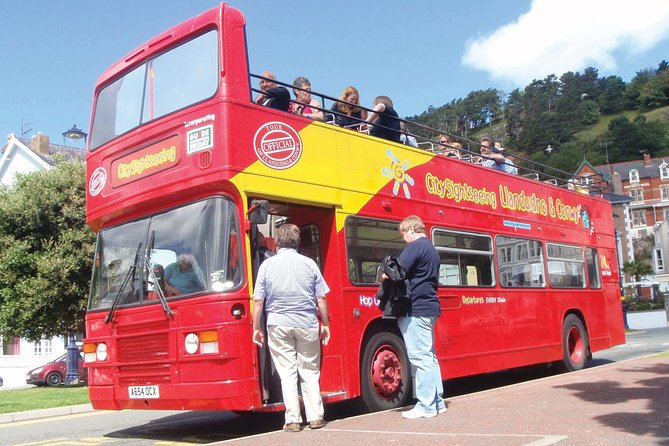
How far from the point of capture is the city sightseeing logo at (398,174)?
29.8 feet

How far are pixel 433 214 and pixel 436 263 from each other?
277cm

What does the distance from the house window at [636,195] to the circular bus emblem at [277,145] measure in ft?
375

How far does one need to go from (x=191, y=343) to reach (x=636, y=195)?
117 m

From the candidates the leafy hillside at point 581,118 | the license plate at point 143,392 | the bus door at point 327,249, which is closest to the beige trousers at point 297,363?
the bus door at point 327,249

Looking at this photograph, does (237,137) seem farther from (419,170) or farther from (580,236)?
(580,236)

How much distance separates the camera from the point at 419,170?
9.67 metres

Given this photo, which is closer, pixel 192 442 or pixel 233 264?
pixel 233 264

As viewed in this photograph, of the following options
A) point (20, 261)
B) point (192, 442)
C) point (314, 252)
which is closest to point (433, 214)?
point (314, 252)

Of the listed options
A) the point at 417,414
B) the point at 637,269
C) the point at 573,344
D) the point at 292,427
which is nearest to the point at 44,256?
the point at 573,344

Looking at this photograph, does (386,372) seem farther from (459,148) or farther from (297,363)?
(459,148)

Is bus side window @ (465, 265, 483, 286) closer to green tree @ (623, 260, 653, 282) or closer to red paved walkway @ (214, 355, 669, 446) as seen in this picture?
red paved walkway @ (214, 355, 669, 446)

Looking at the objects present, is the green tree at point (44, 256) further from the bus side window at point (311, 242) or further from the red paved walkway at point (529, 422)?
the red paved walkway at point (529, 422)

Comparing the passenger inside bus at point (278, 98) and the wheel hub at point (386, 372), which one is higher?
the passenger inside bus at point (278, 98)

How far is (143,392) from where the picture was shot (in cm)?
702
